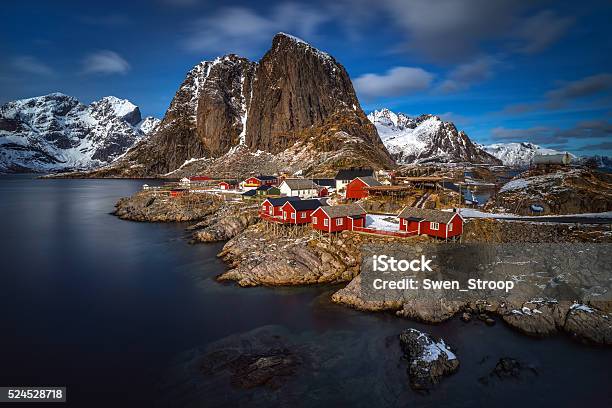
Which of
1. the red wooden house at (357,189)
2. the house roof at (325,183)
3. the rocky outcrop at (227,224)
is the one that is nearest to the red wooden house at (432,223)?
the red wooden house at (357,189)

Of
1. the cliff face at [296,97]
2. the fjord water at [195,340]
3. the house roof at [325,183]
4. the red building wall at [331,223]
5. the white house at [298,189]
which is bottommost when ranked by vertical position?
the fjord water at [195,340]

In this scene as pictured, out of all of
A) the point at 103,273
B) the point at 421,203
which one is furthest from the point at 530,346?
the point at 103,273

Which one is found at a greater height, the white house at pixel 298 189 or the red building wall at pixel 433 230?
the white house at pixel 298 189

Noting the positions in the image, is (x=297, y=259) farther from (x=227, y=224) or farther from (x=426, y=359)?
(x=227, y=224)

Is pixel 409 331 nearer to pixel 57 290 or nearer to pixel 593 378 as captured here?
pixel 593 378

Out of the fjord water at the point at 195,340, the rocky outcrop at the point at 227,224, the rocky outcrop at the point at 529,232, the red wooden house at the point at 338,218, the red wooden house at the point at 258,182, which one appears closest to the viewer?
the fjord water at the point at 195,340

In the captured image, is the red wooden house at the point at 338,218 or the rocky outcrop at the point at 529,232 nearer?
the rocky outcrop at the point at 529,232

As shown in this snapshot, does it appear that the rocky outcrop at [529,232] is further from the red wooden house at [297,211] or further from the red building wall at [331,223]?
the red wooden house at [297,211]
